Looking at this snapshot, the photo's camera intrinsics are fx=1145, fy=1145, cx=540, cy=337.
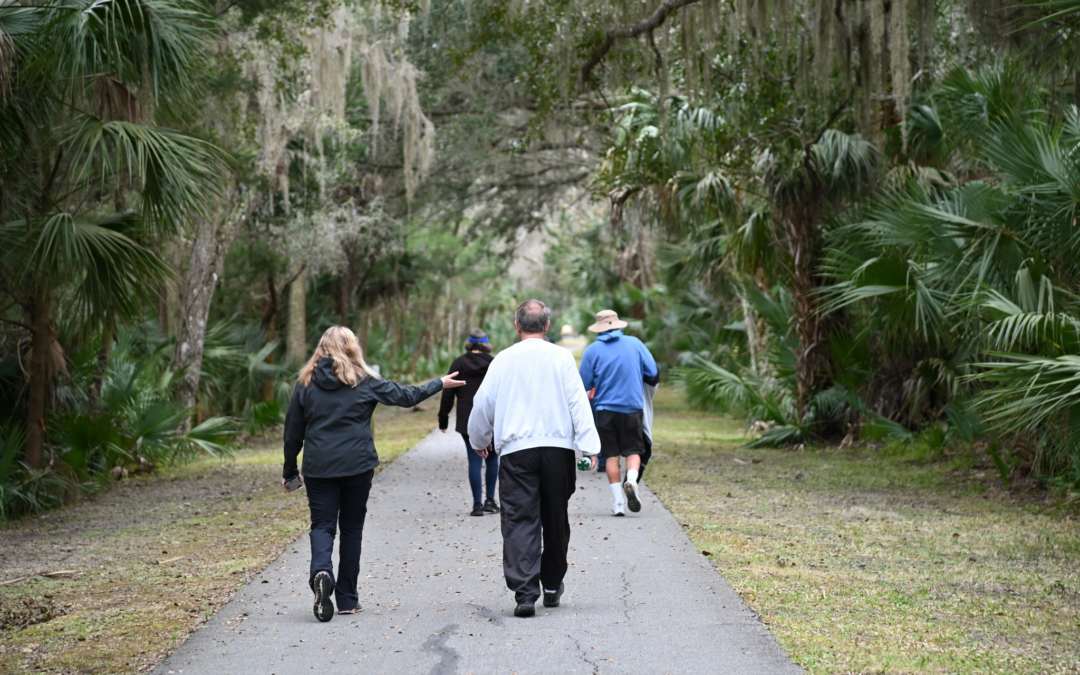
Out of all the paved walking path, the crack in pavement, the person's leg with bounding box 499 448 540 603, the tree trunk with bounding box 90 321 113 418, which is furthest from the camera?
the tree trunk with bounding box 90 321 113 418

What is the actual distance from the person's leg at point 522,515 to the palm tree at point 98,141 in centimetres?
499

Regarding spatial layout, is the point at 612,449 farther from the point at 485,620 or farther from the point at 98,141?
the point at 98,141

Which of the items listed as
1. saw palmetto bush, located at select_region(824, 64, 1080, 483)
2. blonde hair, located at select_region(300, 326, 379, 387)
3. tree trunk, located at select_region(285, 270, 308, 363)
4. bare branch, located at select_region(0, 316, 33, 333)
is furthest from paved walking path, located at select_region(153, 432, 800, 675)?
tree trunk, located at select_region(285, 270, 308, 363)

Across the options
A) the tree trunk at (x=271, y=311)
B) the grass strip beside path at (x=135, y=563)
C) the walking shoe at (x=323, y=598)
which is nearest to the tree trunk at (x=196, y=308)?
the grass strip beside path at (x=135, y=563)

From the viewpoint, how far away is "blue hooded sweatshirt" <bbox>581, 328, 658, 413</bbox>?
33.4ft

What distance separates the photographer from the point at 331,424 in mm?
6609

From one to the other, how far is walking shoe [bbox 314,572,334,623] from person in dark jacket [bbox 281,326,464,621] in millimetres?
149

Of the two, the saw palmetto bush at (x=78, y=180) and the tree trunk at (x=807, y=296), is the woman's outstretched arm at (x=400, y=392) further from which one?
the tree trunk at (x=807, y=296)

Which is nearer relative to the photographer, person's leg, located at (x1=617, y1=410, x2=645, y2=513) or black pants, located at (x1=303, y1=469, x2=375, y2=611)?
black pants, located at (x1=303, y1=469, x2=375, y2=611)

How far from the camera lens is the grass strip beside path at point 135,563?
5.91 meters

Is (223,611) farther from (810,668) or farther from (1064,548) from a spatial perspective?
(1064,548)

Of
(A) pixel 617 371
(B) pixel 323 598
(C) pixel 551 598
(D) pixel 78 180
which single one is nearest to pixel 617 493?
(A) pixel 617 371

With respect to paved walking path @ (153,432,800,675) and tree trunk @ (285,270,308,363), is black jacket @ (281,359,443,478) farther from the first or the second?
tree trunk @ (285,270,308,363)

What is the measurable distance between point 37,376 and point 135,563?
432 centimetres
